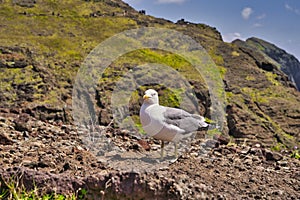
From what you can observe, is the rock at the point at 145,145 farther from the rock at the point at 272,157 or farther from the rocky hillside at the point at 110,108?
the rock at the point at 272,157

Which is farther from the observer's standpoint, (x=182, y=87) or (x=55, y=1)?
(x=55, y=1)

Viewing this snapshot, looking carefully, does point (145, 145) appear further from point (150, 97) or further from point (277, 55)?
point (277, 55)

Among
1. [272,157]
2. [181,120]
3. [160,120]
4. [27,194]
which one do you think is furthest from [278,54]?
[27,194]

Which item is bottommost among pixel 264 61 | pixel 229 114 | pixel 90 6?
pixel 229 114

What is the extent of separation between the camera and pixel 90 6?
18125mm

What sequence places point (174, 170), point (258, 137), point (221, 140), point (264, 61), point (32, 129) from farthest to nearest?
point (264, 61) → point (258, 137) → point (221, 140) → point (32, 129) → point (174, 170)

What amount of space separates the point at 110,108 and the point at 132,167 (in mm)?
6300

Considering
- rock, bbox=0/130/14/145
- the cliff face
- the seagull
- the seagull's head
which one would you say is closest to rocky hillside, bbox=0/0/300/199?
rock, bbox=0/130/14/145

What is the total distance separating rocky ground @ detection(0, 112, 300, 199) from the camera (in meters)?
4.50

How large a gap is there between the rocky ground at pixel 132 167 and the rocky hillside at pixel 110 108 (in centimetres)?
2

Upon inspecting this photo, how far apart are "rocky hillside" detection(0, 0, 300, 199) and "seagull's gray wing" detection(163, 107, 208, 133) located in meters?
0.46

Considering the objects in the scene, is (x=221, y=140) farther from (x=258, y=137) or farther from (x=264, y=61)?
(x=264, y=61)

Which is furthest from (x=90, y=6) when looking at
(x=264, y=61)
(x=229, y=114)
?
(x=229, y=114)

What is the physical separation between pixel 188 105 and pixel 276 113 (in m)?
3.56
